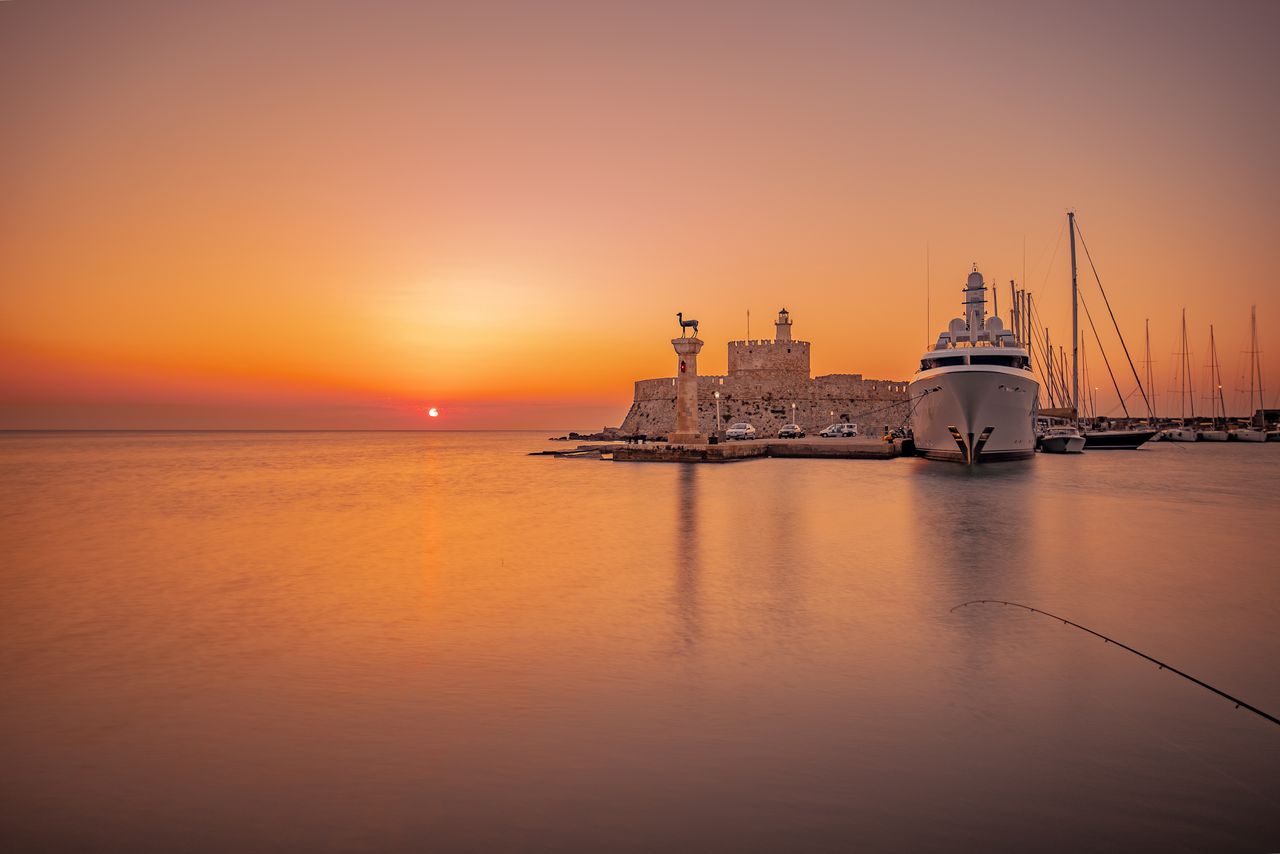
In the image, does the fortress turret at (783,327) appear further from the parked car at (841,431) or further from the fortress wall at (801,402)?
the parked car at (841,431)

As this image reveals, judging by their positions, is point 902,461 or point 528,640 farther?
point 902,461

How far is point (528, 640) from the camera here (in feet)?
23.8

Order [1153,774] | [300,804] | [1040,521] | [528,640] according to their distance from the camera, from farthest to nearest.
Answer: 1. [1040,521]
2. [528,640]
3. [1153,774]
4. [300,804]

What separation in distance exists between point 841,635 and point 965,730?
8.45 ft

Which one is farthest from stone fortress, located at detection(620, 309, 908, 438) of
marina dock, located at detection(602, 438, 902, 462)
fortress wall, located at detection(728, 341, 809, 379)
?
marina dock, located at detection(602, 438, 902, 462)

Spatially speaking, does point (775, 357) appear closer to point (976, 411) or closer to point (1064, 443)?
point (1064, 443)

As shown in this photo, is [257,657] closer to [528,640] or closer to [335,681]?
[335,681]

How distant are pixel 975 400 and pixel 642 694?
95.1 feet

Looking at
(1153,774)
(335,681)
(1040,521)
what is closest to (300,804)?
(335,681)

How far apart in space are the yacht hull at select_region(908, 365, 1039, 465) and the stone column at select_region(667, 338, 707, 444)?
1033 cm

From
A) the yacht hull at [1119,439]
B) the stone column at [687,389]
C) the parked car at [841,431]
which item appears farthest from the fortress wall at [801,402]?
the stone column at [687,389]

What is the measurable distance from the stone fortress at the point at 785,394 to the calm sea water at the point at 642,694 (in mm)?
57651

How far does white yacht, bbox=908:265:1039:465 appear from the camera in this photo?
1198 inches

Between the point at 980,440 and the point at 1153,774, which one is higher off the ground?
the point at 980,440
